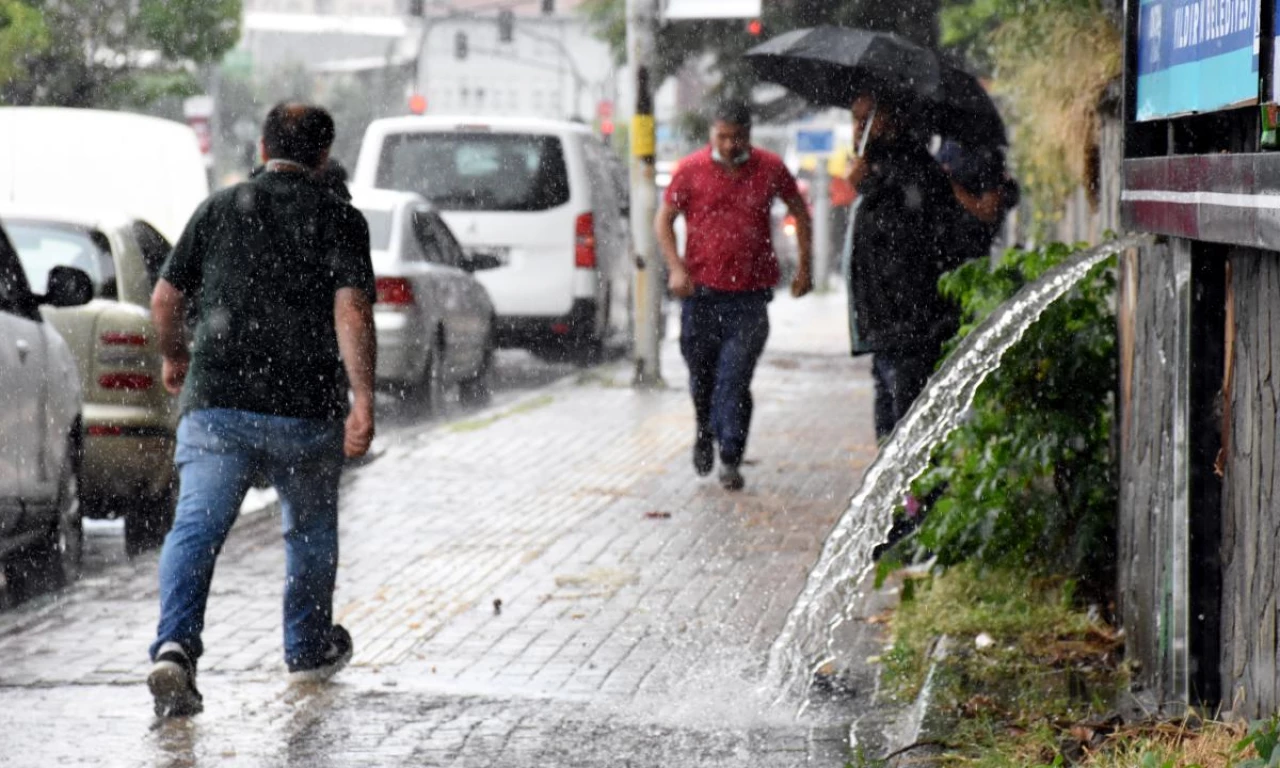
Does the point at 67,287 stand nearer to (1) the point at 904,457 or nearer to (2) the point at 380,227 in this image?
(1) the point at 904,457

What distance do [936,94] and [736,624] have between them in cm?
282

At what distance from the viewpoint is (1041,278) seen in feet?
21.8

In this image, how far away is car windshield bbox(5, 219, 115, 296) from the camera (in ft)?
33.1

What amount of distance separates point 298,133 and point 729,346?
14.6 ft

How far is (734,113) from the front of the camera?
441 inches

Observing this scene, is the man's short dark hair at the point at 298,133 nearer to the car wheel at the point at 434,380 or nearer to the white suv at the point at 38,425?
the white suv at the point at 38,425

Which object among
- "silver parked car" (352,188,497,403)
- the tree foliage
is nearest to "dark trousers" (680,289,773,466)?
"silver parked car" (352,188,497,403)

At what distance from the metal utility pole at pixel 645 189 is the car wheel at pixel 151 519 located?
7.30 m

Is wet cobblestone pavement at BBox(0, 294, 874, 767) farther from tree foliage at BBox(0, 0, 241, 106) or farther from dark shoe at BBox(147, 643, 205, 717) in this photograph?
tree foliage at BBox(0, 0, 241, 106)

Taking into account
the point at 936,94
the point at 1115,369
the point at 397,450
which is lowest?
the point at 397,450

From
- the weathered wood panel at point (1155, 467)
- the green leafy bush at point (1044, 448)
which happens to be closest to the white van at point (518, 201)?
the green leafy bush at point (1044, 448)

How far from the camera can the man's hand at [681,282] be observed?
10989 millimetres

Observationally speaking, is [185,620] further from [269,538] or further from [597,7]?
[597,7]

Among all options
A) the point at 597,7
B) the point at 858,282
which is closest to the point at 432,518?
the point at 858,282
